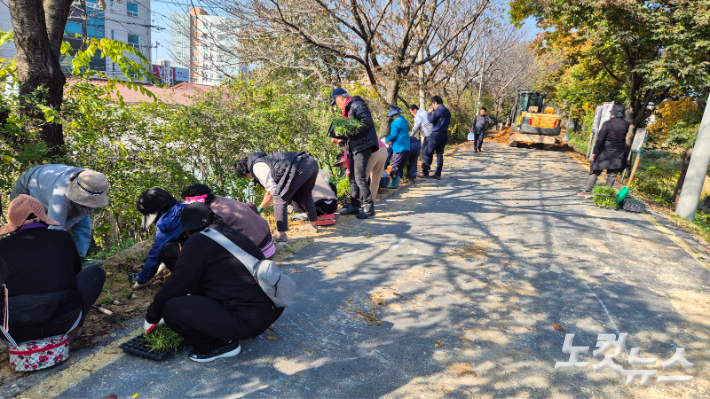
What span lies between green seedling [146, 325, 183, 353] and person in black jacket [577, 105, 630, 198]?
832 cm

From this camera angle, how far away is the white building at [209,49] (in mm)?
9773

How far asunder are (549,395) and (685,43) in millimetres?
11647

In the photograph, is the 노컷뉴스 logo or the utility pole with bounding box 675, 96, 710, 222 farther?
the utility pole with bounding box 675, 96, 710, 222

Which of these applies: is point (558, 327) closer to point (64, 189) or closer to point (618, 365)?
point (618, 365)

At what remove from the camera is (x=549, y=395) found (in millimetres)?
2648

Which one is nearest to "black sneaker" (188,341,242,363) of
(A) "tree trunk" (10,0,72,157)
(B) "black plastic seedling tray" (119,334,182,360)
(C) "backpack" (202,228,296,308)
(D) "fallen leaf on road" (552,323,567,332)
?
(B) "black plastic seedling tray" (119,334,182,360)

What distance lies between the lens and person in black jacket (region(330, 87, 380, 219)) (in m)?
6.04

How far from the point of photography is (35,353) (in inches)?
101

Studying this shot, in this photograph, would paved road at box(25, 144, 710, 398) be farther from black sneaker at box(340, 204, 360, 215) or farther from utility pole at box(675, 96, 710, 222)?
utility pole at box(675, 96, 710, 222)

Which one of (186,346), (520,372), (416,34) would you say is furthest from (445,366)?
(416,34)

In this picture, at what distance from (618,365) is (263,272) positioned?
268 cm

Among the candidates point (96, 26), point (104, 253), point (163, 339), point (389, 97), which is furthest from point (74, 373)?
point (389, 97)

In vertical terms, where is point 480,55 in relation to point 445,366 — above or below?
above

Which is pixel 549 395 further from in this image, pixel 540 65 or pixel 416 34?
pixel 540 65
